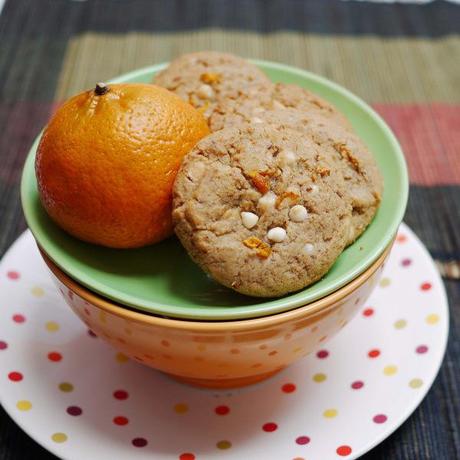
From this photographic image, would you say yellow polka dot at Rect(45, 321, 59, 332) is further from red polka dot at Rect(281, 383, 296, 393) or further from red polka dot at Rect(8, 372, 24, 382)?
red polka dot at Rect(281, 383, 296, 393)

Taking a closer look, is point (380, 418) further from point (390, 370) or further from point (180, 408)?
point (180, 408)

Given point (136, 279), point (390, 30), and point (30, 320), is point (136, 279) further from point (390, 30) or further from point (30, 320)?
point (390, 30)

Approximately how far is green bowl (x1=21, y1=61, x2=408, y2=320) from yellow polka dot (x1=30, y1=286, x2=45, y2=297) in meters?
0.29

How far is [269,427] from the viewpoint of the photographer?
1021 millimetres

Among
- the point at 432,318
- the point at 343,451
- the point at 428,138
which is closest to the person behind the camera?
the point at 343,451

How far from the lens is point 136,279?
0.93 m

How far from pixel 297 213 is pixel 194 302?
0.17 m

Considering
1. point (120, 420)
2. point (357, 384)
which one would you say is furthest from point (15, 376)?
point (357, 384)

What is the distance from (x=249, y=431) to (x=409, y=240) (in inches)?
19.7

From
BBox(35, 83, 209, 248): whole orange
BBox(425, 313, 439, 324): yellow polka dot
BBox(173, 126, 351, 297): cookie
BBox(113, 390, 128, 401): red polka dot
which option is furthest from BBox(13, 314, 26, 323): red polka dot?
BBox(425, 313, 439, 324): yellow polka dot

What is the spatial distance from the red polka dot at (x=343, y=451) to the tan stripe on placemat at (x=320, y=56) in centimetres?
101

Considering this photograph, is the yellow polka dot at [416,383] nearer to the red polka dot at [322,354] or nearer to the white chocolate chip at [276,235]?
the red polka dot at [322,354]

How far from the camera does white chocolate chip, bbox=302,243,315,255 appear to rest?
881mm

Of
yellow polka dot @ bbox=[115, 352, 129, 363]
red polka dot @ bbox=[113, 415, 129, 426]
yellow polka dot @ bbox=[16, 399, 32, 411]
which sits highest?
yellow polka dot @ bbox=[16, 399, 32, 411]
